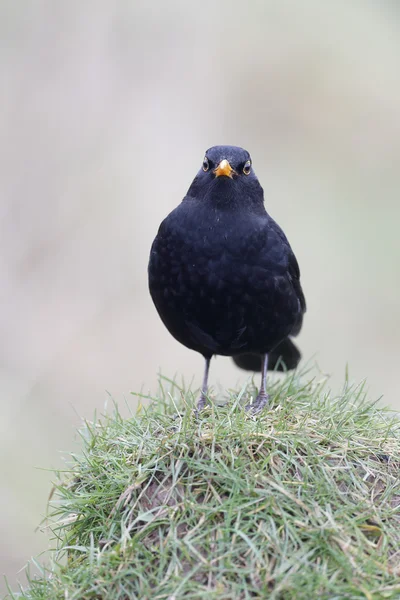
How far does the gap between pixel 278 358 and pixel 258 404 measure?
1.50m

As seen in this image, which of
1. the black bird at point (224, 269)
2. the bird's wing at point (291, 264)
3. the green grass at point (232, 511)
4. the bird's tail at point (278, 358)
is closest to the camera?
the green grass at point (232, 511)

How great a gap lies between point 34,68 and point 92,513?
613cm

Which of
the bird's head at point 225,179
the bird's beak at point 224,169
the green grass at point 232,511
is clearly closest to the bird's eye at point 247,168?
the bird's head at point 225,179

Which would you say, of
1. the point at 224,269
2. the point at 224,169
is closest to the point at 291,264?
the point at 224,269

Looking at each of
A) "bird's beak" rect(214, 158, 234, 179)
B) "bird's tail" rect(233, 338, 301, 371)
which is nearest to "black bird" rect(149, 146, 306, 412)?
"bird's beak" rect(214, 158, 234, 179)

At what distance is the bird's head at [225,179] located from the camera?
13.9ft

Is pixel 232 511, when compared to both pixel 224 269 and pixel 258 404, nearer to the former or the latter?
pixel 258 404

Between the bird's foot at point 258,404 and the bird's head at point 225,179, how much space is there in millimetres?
1202

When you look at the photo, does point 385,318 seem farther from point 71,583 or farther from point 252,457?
point 71,583

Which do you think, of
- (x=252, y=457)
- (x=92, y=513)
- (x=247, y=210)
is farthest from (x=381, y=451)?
(x=247, y=210)

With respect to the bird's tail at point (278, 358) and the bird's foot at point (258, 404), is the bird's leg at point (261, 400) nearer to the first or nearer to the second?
the bird's foot at point (258, 404)

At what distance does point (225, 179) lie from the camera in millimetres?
4262

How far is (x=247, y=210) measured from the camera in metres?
4.29

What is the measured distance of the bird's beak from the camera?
13.6 feet
